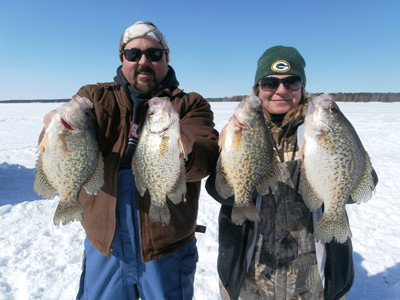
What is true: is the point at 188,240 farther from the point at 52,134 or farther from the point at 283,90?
the point at 283,90

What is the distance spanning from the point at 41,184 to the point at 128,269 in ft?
3.28

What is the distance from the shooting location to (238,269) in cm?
236

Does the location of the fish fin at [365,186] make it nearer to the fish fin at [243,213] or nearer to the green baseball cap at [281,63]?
the fish fin at [243,213]

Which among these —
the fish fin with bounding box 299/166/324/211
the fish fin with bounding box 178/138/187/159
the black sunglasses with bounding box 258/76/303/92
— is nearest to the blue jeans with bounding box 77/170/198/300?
the fish fin with bounding box 178/138/187/159

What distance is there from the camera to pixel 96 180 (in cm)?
207

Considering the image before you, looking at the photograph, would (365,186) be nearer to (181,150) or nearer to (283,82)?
(283,82)

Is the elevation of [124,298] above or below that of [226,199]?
below

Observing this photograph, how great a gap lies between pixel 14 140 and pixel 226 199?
14856mm

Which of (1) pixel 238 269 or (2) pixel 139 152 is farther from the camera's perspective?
(1) pixel 238 269

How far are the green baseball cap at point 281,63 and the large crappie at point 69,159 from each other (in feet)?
5.24

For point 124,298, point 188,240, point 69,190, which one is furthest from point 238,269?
point 69,190

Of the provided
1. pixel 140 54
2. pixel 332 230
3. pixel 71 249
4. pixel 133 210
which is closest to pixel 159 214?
pixel 133 210

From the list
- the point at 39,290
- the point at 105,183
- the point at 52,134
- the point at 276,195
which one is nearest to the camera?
the point at 52,134

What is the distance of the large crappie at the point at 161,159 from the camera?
1.94 metres
